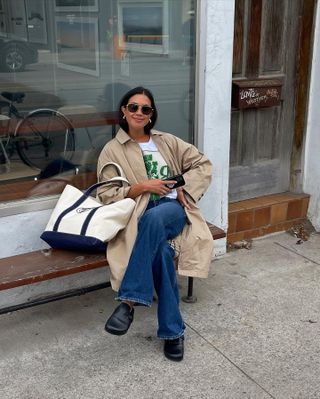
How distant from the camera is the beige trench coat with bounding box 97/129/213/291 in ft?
9.77

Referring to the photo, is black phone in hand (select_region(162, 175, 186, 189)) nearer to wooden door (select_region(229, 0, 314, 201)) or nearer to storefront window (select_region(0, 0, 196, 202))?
storefront window (select_region(0, 0, 196, 202))

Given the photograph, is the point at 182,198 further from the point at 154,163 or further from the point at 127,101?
the point at 127,101

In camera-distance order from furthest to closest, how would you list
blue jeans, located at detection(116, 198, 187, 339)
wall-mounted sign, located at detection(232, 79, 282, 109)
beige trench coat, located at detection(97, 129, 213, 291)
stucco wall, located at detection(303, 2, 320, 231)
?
stucco wall, located at detection(303, 2, 320, 231) < wall-mounted sign, located at detection(232, 79, 282, 109) < beige trench coat, located at detection(97, 129, 213, 291) < blue jeans, located at detection(116, 198, 187, 339)

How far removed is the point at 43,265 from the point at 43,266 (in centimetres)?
1

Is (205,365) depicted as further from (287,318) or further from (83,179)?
(83,179)

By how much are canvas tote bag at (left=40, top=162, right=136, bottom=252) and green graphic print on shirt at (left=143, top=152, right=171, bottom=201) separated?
0.78 feet

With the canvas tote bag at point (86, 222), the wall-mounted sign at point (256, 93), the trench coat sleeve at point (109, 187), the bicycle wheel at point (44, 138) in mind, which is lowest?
the canvas tote bag at point (86, 222)

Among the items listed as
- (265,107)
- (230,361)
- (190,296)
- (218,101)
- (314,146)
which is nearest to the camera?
(230,361)

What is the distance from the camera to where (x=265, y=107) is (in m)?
4.42

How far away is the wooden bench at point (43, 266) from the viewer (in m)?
2.87

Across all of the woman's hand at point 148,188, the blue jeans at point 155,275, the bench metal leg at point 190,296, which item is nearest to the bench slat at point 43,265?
the blue jeans at point 155,275

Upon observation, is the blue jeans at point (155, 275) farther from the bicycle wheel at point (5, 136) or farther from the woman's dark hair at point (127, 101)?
the bicycle wheel at point (5, 136)

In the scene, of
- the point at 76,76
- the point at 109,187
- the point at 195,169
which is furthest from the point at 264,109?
the point at 109,187

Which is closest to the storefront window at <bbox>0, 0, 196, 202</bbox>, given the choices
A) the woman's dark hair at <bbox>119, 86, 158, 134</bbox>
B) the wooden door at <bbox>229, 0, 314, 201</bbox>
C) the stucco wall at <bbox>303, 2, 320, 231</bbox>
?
the woman's dark hair at <bbox>119, 86, 158, 134</bbox>
